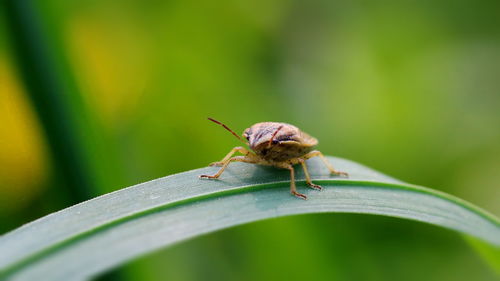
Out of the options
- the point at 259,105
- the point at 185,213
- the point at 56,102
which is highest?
the point at 56,102

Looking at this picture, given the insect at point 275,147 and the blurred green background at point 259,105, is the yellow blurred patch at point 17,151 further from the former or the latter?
the insect at point 275,147

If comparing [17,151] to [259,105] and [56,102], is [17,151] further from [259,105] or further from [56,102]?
[259,105]

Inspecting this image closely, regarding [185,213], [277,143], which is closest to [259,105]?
[277,143]

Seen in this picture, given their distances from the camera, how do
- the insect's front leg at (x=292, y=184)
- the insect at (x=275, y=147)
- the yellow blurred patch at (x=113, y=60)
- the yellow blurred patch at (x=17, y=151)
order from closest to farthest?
the insect's front leg at (x=292, y=184) < the insect at (x=275, y=147) < the yellow blurred patch at (x=17, y=151) < the yellow blurred patch at (x=113, y=60)

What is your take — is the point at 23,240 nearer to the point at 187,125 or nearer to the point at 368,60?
the point at 187,125

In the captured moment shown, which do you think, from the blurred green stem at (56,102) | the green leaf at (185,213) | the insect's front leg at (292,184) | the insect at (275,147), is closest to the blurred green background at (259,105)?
the blurred green stem at (56,102)

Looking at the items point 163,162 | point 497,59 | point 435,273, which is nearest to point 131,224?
point 163,162
